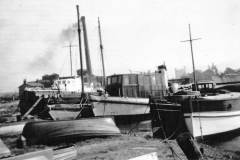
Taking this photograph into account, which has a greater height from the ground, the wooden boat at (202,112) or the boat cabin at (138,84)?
the boat cabin at (138,84)

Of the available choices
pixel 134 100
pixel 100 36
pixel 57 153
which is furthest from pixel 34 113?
pixel 57 153

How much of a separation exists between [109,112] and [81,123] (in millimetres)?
8350

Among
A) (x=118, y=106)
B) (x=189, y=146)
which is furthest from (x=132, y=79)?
(x=189, y=146)

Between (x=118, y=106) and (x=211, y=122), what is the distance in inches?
319

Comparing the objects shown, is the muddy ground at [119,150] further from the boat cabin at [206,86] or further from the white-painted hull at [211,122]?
the boat cabin at [206,86]

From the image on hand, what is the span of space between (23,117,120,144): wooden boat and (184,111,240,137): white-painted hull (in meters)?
4.32

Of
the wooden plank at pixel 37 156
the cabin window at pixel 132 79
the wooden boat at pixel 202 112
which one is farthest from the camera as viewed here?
the cabin window at pixel 132 79

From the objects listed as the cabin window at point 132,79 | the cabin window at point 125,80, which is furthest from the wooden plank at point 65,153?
the cabin window at point 132,79

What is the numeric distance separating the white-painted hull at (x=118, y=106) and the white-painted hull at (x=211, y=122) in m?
6.83

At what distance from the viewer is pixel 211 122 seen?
13805 millimetres

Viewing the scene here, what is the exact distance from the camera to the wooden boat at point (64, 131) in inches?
429

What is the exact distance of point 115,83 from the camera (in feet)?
70.1

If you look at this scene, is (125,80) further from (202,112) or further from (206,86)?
(202,112)

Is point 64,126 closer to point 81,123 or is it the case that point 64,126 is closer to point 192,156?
point 81,123
